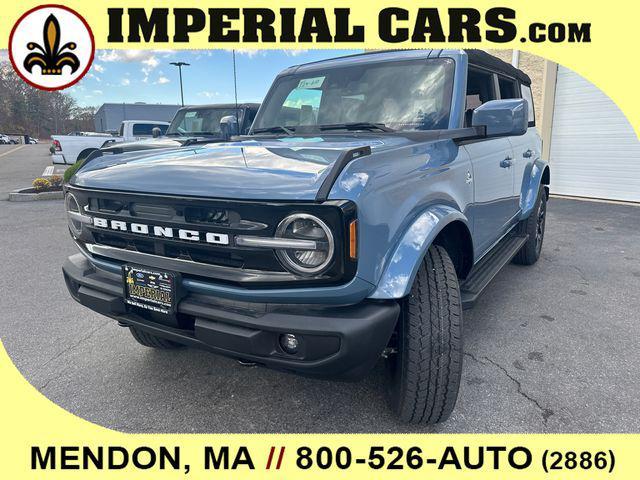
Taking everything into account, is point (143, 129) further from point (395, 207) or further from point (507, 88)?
point (395, 207)

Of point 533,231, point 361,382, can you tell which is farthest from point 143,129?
point 361,382

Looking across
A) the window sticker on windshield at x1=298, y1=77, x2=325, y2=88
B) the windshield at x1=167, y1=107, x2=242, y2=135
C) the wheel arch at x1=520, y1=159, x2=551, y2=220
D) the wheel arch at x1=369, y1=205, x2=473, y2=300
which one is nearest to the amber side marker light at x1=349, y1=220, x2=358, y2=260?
the wheel arch at x1=369, y1=205, x2=473, y2=300

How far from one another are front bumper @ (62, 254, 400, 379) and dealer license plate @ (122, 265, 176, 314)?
63mm

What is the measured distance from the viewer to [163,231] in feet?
6.52

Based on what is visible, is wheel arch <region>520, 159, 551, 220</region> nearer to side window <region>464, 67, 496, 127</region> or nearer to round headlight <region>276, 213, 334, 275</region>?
side window <region>464, 67, 496, 127</region>

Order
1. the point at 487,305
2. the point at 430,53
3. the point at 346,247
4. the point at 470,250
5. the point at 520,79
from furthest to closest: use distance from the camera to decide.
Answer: the point at 520,79
the point at 487,305
the point at 430,53
the point at 470,250
the point at 346,247

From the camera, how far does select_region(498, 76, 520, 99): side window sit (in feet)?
12.2

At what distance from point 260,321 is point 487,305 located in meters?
2.61

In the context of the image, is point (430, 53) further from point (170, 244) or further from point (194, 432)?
point (194, 432)

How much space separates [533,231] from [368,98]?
266cm

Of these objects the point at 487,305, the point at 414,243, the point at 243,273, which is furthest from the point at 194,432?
the point at 487,305

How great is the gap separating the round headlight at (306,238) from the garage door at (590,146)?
382 inches

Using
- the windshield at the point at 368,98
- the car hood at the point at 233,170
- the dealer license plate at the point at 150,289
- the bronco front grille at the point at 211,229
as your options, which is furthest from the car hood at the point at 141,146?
the dealer license plate at the point at 150,289

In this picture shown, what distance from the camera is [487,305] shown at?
12.3 feet
